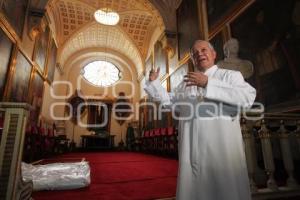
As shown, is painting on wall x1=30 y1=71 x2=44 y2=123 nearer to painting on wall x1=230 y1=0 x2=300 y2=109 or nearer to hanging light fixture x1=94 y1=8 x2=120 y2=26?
hanging light fixture x1=94 y1=8 x2=120 y2=26

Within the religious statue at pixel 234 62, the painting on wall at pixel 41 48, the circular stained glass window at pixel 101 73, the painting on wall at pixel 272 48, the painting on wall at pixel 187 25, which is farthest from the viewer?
the circular stained glass window at pixel 101 73

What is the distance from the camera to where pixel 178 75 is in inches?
295

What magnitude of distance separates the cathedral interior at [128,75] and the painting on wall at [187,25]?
42mm

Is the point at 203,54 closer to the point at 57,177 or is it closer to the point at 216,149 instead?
the point at 216,149

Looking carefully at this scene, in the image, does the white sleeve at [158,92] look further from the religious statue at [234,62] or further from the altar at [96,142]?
the altar at [96,142]

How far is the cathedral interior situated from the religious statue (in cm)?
2

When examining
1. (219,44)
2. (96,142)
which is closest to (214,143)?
(219,44)

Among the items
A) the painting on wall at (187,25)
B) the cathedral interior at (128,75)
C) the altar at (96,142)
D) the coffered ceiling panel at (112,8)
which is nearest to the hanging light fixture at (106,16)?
the cathedral interior at (128,75)

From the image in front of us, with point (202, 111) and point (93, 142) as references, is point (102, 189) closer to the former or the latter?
point (202, 111)

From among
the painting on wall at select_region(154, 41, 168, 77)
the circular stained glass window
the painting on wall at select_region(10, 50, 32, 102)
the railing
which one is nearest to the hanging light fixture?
the painting on wall at select_region(154, 41, 168, 77)

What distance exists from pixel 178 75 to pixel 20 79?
5373 mm

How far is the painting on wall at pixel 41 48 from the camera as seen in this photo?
746 centimetres

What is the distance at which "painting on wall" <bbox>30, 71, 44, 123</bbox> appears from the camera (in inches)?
283

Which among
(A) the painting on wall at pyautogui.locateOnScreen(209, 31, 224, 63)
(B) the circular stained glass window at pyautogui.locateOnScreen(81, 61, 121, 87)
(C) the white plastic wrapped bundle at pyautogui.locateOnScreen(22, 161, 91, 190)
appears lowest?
(C) the white plastic wrapped bundle at pyautogui.locateOnScreen(22, 161, 91, 190)
